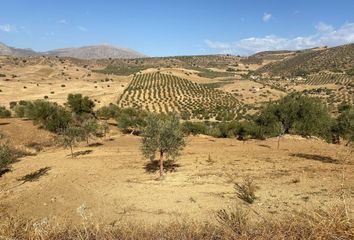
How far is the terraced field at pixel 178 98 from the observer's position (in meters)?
91.4

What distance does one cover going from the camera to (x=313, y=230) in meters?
4.47

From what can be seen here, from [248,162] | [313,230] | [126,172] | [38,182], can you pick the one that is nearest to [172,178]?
[126,172]

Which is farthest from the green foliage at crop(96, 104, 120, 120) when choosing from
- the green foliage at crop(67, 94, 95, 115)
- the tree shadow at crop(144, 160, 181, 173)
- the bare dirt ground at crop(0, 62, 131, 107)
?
the tree shadow at crop(144, 160, 181, 173)

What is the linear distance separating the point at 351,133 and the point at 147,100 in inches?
3181

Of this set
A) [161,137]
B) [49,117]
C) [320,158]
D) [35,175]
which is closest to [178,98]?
[49,117]

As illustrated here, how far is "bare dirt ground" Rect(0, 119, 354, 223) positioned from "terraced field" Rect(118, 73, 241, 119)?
167ft

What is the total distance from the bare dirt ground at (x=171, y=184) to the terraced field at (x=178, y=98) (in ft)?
167

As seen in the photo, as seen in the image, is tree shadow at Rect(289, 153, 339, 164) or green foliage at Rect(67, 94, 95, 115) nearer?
tree shadow at Rect(289, 153, 339, 164)

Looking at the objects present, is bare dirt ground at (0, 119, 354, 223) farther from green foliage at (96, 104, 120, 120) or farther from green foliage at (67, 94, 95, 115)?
green foliage at (96, 104, 120, 120)

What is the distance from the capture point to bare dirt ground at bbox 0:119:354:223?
1653 cm

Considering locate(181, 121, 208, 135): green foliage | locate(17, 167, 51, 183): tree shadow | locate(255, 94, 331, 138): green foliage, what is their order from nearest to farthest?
locate(17, 167, 51, 183): tree shadow < locate(255, 94, 331, 138): green foliage < locate(181, 121, 208, 135): green foliage

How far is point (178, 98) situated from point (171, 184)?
3456 inches

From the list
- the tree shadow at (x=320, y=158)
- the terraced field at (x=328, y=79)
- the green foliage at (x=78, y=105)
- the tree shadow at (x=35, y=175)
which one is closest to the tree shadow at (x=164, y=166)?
the tree shadow at (x=35, y=175)

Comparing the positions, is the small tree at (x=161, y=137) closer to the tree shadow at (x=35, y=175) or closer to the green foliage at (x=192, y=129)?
the tree shadow at (x=35, y=175)
